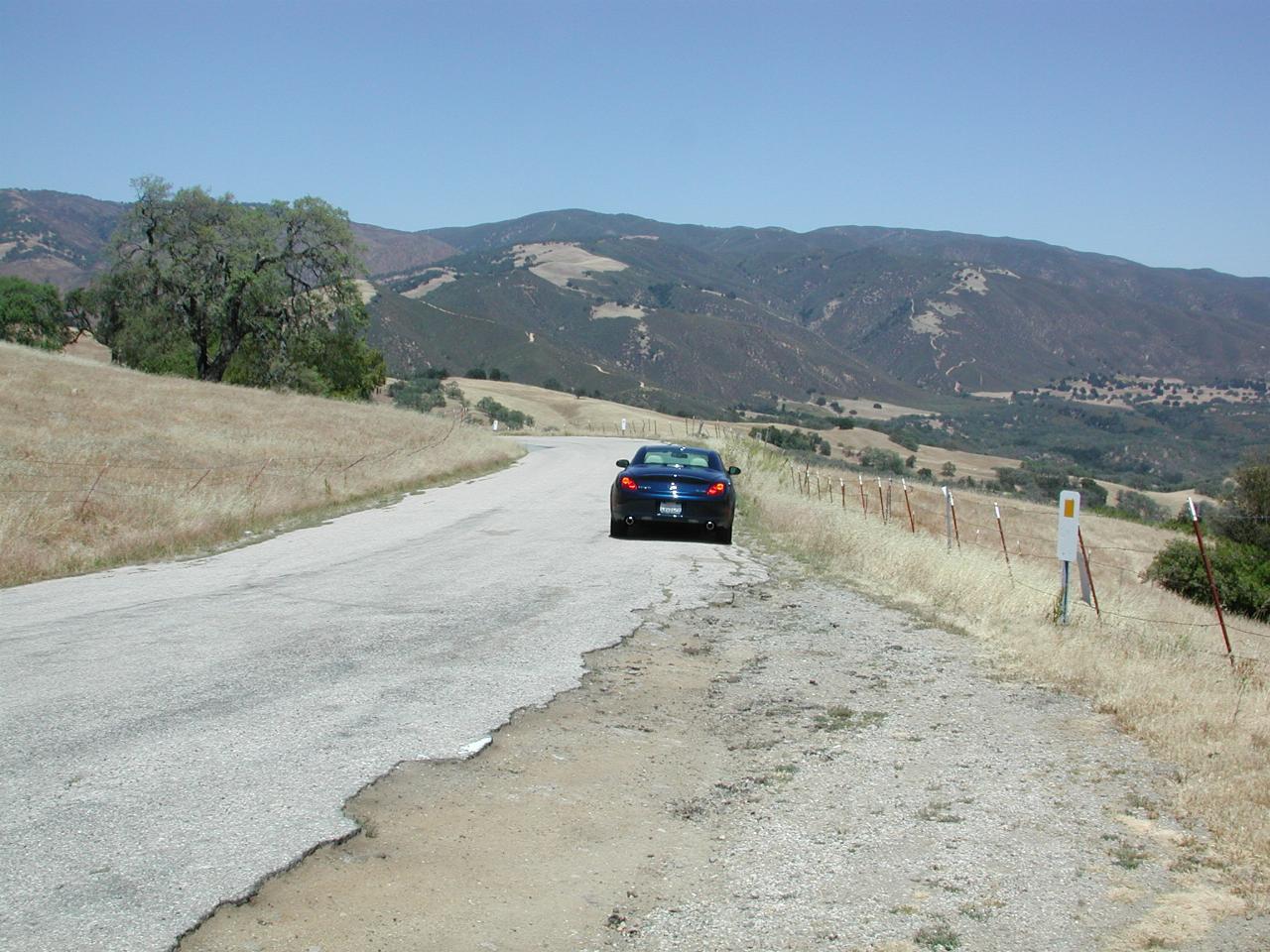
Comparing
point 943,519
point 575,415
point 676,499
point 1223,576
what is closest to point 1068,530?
point 676,499

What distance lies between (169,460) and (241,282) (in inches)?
1269

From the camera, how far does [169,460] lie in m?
24.2

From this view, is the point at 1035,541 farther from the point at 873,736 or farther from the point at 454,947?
the point at 454,947

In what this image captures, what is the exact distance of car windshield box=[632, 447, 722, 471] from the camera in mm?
17547

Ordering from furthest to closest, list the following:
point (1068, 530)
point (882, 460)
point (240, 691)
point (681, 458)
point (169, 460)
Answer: point (882, 460) < point (169, 460) < point (681, 458) < point (1068, 530) < point (240, 691)

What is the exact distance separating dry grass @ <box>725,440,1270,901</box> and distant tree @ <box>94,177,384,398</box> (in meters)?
38.9

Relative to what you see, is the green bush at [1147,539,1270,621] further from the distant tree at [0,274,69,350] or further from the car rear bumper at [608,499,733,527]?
the distant tree at [0,274,69,350]

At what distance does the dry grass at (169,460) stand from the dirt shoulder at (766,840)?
8.52 metres

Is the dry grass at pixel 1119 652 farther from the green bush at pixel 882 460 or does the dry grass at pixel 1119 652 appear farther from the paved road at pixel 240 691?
the green bush at pixel 882 460

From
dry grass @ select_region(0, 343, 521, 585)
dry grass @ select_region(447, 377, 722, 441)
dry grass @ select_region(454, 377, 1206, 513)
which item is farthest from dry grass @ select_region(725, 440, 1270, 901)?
dry grass @ select_region(454, 377, 1206, 513)

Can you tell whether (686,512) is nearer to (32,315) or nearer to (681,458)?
(681,458)

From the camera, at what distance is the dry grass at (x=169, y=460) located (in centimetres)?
1459

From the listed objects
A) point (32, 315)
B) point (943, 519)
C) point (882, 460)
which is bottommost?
point (882, 460)

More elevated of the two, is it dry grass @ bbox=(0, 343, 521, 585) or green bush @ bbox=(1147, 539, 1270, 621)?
dry grass @ bbox=(0, 343, 521, 585)
